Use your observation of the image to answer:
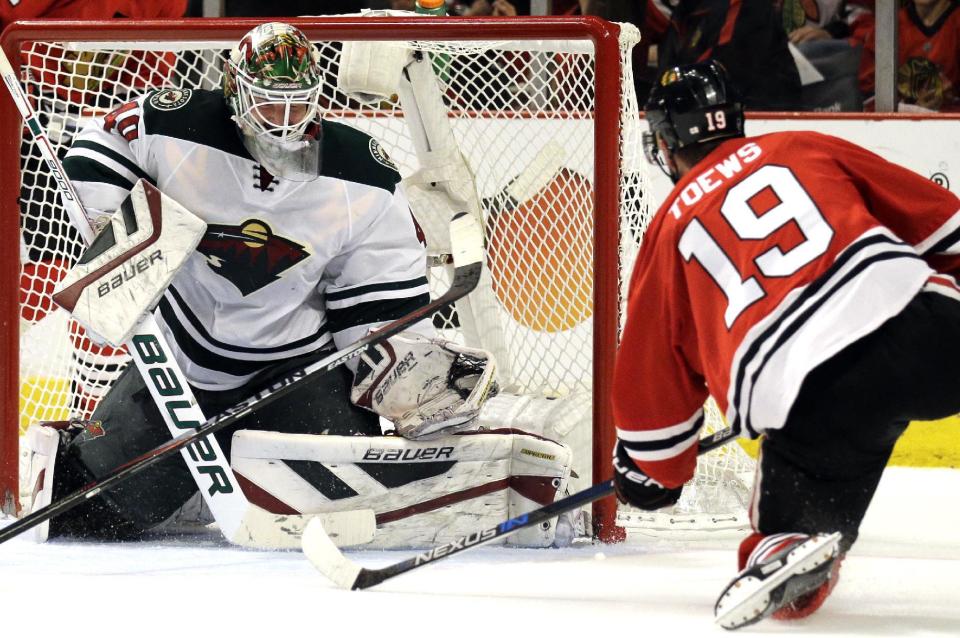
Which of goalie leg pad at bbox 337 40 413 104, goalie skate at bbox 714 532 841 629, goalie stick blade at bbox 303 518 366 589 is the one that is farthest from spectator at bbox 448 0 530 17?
goalie skate at bbox 714 532 841 629

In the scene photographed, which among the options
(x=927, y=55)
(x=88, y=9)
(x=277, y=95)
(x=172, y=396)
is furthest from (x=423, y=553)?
(x=927, y=55)

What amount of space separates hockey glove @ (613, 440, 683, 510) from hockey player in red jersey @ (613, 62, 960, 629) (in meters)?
0.01

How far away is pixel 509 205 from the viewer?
11.1 feet

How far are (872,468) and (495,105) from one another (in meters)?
1.84

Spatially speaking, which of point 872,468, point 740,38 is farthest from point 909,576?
point 740,38

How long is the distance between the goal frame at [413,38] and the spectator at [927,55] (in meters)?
2.17

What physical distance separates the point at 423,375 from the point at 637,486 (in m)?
0.64

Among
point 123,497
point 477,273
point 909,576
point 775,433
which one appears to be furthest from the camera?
point 123,497

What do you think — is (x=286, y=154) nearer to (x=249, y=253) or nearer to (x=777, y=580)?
(x=249, y=253)

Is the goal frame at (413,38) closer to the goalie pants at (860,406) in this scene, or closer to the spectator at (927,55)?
the goalie pants at (860,406)

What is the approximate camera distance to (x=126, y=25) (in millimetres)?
2609

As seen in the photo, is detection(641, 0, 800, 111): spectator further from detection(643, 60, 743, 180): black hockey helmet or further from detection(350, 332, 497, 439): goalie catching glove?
detection(643, 60, 743, 180): black hockey helmet

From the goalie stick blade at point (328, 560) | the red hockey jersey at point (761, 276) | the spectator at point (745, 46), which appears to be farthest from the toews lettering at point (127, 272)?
the spectator at point (745, 46)

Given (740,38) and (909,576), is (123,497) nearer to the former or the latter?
(909,576)
